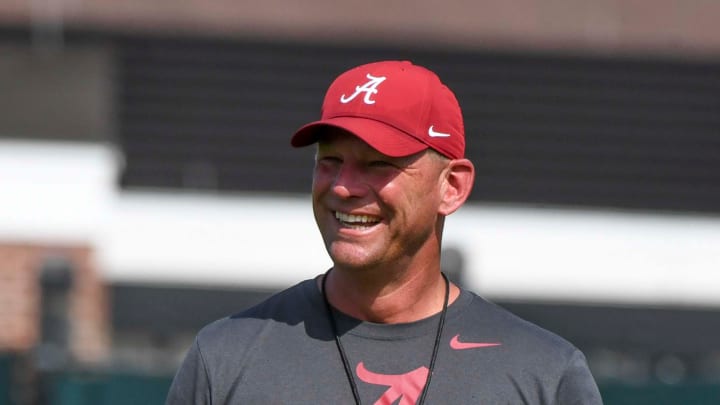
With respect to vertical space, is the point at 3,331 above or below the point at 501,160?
below

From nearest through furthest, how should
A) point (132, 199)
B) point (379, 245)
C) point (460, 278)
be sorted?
point (379, 245) < point (460, 278) < point (132, 199)

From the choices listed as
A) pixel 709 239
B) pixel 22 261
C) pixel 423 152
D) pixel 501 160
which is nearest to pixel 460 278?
pixel 501 160

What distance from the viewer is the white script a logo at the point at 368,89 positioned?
338 cm

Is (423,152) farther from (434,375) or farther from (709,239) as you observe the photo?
(709,239)

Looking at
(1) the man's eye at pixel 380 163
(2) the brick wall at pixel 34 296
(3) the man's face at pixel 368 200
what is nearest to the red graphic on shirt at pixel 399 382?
(3) the man's face at pixel 368 200

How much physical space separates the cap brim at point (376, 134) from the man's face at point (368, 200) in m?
0.03

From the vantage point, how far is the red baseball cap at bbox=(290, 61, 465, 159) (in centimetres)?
332

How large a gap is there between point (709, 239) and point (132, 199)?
4831 mm

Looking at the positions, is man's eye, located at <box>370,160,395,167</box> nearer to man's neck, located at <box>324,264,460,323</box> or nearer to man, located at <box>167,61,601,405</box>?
man, located at <box>167,61,601,405</box>

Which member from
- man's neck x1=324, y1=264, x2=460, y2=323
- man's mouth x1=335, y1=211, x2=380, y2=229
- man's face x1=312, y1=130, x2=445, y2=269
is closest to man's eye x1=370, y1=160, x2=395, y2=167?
man's face x1=312, y1=130, x2=445, y2=269

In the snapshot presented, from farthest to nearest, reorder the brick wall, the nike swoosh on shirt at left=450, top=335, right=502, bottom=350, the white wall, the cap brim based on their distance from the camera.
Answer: the white wall
the brick wall
the nike swoosh on shirt at left=450, top=335, right=502, bottom=350
the cap brim

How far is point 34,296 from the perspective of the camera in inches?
452

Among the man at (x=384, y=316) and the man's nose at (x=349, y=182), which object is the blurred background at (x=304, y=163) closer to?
the man at (x=384, y=316)

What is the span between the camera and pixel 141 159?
12.1 metres
